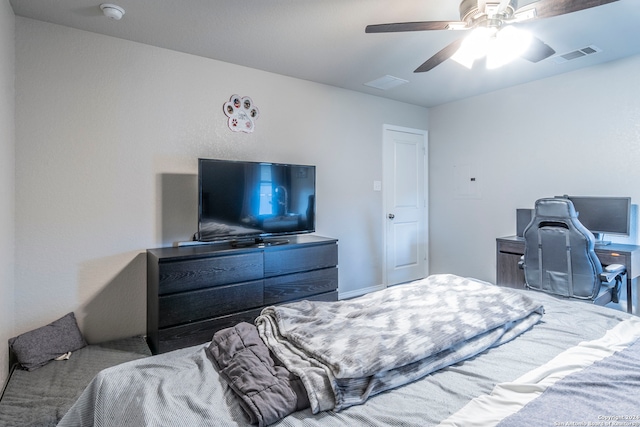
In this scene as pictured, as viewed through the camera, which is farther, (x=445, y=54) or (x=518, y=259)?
(x=518, y=259)

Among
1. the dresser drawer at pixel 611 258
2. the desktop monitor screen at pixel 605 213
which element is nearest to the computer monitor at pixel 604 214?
the desktop monitor screen at pixel 605 213

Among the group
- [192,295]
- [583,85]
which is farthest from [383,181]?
[192,295]

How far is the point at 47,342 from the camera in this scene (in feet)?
7.52

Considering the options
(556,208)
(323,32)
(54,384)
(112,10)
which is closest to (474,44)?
(323,32)

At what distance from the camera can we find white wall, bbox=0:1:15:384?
2.00 m

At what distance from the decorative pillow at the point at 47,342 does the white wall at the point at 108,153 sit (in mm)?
116

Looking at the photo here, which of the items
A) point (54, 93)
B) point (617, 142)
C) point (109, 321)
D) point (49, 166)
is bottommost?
point (109, 321)

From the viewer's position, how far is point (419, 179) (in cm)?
475

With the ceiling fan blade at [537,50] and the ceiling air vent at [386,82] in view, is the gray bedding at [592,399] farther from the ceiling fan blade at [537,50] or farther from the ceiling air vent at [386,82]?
the ceiling air vent at [386,82]

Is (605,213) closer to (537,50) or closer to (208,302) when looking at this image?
(537,50)

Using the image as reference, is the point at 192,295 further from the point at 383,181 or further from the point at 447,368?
the point at 383,181

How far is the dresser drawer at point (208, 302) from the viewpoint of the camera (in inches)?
94.0

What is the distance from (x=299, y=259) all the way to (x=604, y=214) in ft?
9.23

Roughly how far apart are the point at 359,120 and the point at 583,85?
228 cm
